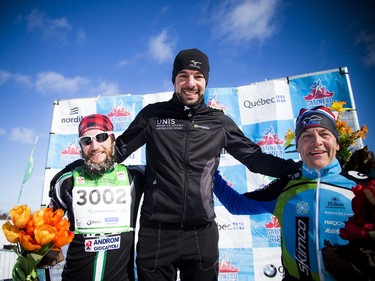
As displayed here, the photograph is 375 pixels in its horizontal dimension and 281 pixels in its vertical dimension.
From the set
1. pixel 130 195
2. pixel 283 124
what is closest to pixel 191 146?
pixel 130 195

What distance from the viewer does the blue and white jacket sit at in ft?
5.96

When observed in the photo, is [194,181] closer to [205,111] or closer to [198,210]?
[198,210]

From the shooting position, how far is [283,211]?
2107mm

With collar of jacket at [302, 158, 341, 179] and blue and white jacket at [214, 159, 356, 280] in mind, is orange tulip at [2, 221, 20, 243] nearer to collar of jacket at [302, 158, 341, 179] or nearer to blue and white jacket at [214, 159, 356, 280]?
blue and white jacket at [214, 159, 356, 280]

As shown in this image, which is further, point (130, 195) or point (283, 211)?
point (130, 195)

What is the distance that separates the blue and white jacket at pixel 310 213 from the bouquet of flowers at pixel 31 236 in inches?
67.5

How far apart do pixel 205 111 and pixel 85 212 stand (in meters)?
1.47

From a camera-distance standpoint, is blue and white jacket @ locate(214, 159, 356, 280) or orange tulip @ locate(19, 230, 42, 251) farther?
blue and white jacket @ locate(214, 159, 356, 280)

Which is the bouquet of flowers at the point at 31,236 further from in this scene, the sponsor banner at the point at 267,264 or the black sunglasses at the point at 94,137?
the sponsor banner at the point at 267,264

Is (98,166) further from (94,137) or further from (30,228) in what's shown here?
(30,228)

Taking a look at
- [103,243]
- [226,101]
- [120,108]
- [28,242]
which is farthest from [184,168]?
[120,108]

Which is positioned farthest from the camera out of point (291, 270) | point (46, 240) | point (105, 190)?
point (105, 190)

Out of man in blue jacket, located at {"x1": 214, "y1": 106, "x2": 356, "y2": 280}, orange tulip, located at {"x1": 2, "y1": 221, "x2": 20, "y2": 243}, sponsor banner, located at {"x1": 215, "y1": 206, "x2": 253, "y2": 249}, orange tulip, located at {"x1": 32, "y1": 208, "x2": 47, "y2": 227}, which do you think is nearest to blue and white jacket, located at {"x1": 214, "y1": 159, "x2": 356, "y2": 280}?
man in blue jacket, located at {"x1": 214, "y1": 106, "x2": 356, "y2": 280}

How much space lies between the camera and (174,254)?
200cm
